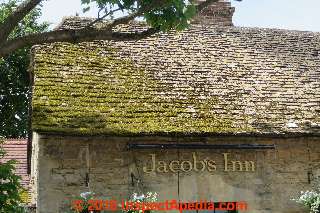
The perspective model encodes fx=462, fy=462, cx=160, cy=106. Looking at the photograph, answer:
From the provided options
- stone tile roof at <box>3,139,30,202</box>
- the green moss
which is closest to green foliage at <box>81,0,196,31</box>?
the green moss

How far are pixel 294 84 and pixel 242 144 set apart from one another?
8.07 ft

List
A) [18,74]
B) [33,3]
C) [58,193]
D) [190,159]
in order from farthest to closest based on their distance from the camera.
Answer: [18,74] < [190,159] < [58,193] < [33,3]

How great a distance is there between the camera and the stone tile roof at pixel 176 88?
784 cm

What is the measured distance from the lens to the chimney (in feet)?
42.9

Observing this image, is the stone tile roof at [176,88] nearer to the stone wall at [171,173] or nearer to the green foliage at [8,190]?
the stone wall at [171,173]

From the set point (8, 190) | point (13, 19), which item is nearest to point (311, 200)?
point (8, 190)

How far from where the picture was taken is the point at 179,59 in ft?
33.5

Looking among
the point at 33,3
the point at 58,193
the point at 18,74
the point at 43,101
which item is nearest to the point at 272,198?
the point at 58,193

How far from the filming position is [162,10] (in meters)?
6.25

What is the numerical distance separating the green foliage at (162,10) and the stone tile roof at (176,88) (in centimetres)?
206

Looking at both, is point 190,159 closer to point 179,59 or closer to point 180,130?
point 180,130

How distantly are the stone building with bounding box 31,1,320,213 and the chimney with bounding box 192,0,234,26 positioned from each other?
138 inches

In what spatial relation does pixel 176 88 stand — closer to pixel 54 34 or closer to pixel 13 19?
pixel 54 34

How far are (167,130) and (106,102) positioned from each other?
51.0 inches
